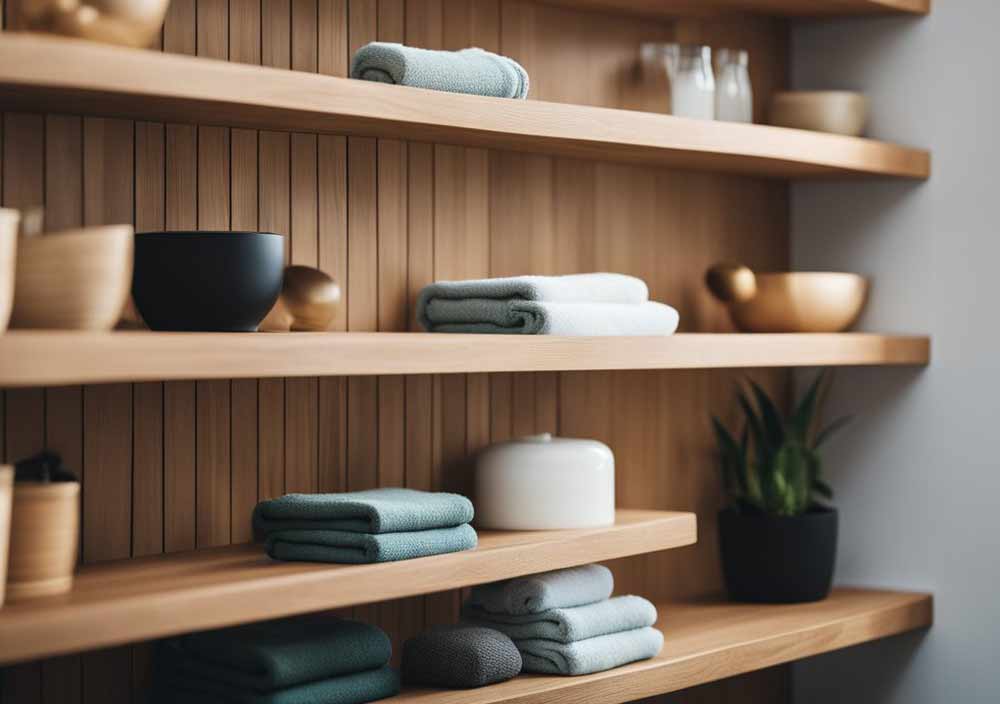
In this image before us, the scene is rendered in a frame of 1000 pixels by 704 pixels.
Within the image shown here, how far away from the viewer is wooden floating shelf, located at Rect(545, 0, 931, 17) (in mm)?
2256

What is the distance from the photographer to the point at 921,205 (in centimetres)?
246

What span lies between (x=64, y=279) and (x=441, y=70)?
59 cm

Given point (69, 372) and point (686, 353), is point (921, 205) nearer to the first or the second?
point (686, 353)

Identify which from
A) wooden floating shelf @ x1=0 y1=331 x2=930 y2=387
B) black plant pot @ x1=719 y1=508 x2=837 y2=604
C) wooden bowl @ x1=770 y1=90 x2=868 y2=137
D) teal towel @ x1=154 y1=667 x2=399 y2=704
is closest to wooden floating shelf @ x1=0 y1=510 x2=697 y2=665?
teal towel @ x1=154 y1=667 x2=399 y2=704

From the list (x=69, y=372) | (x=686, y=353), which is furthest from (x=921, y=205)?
(x=69, y=372)

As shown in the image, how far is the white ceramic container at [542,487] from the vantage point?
190 centimetres

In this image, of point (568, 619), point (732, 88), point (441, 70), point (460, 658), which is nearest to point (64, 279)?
point (441, 70)

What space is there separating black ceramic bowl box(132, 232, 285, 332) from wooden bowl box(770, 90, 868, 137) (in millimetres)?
1187

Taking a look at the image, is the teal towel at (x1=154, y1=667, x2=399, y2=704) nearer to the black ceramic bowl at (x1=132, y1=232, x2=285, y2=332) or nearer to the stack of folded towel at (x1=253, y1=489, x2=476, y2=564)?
the stack of folded towel at (x1=253, y1=489, x2=476, y2=564)

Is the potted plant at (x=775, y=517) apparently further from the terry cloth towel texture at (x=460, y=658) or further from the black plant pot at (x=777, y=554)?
the terry cloth towel texture at (x=460, y=658)

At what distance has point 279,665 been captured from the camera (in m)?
1.55

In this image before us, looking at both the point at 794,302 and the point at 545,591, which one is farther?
the point at 794,302

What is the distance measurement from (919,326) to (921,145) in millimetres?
324

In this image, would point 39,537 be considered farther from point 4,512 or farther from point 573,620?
point 573,620
